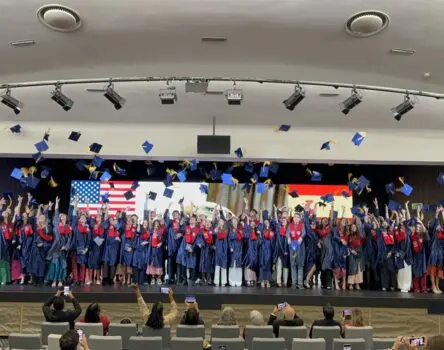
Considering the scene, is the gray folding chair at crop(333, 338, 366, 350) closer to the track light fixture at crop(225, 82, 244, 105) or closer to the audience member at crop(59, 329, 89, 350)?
the audience member at crop(59, 329, 89, 350)

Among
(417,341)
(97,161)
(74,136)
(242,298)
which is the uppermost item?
(74,136)

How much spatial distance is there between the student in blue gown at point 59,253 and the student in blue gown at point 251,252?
11.0 ft

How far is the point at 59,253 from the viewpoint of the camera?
847 centimetres

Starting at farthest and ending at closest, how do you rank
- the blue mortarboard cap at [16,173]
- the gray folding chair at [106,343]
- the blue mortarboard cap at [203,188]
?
1. the blue mortarboard cap at [203,188]
2. the blue mortarboard cap at [16,173]
3. the gray folding chair at [106,343]

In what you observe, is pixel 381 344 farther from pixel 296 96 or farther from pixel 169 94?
pixel 169 94

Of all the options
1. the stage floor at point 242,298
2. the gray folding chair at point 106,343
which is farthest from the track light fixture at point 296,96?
the gray folding chair at point 106,343

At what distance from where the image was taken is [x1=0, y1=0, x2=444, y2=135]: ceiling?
5.62 m

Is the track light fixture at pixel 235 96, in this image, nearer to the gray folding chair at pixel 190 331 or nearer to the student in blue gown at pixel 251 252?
the student in blue gown at pixel 251 252

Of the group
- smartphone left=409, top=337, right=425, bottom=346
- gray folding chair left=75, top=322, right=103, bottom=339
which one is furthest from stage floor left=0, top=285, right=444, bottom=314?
smartphone left=409, top=337, right=425, bottom=346

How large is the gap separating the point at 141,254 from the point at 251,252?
2.11 meters

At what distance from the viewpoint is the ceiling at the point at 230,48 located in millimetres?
5625

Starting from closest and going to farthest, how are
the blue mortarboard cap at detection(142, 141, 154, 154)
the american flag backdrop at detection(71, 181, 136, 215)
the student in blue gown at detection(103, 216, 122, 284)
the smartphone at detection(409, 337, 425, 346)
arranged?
the smartphone at detection(409, 337, 425, 346) → the student in blue gown at detection(103, 216, 122, 284) → the blue mortarboard cap at detection(142, 141, 154, 154) → the american flag backdrop at detection(71, 181, 136, 215)

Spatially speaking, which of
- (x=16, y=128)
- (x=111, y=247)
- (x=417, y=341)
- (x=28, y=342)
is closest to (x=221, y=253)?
(x=111, y=247)

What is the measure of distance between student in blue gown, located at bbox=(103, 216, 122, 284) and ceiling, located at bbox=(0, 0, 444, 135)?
2.68 metres
